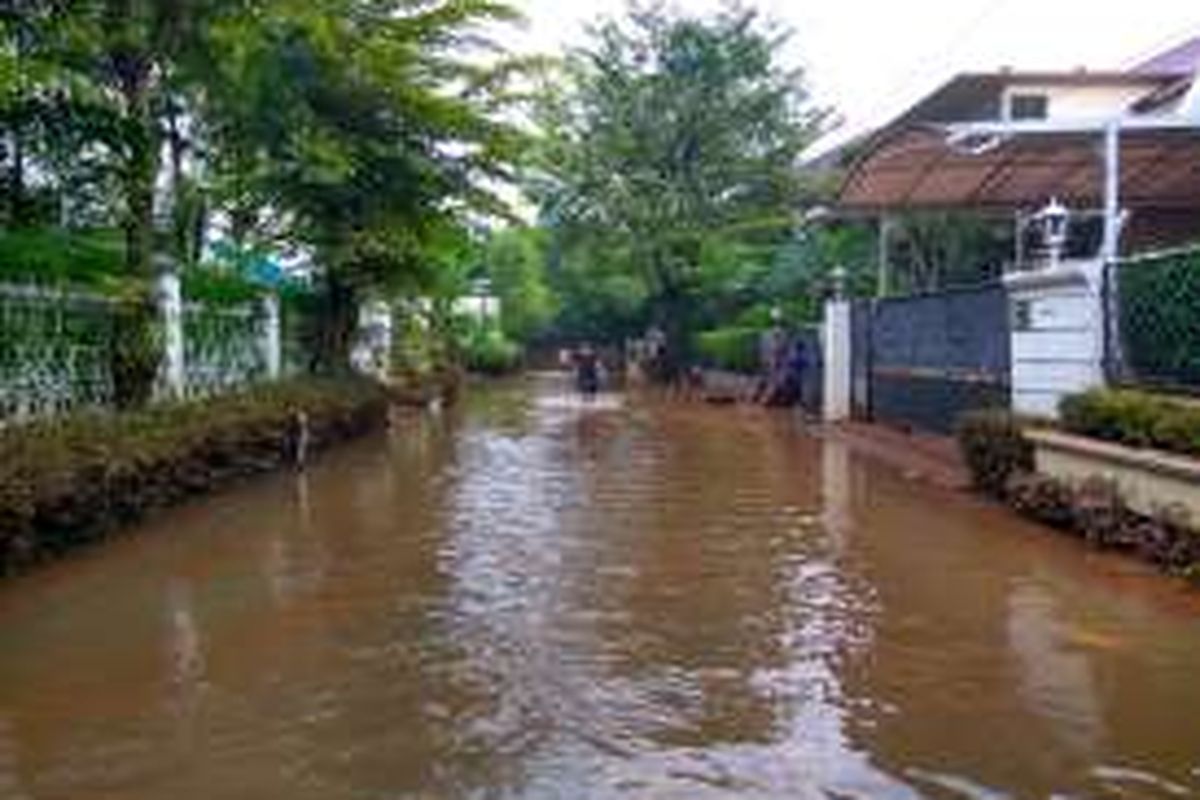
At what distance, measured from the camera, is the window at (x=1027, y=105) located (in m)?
39.5

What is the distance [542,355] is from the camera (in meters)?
83.9

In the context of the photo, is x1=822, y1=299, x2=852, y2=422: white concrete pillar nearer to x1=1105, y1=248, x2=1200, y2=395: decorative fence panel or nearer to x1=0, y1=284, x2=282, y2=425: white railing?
x1=0, y1=284, x2=282, y2=425: white railing

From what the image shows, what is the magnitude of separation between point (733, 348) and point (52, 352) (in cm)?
2944

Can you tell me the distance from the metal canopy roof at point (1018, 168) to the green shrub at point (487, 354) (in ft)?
123

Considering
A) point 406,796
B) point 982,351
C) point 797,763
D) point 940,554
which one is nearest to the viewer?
point 406,796

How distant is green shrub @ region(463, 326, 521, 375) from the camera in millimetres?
61312

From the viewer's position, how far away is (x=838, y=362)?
29609 mm

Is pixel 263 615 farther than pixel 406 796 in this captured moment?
Yes

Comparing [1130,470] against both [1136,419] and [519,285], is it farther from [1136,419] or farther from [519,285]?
[519,285]

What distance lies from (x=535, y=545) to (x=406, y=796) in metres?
7.02

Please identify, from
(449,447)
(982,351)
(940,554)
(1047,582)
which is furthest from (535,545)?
(449,447)

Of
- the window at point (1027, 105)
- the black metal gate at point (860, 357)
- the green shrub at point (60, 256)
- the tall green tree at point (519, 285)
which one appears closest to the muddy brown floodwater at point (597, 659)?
the green shrub at point (60, 256)

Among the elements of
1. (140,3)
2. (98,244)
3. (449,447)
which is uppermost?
(140,3)

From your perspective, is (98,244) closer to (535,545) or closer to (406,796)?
(535,545)
